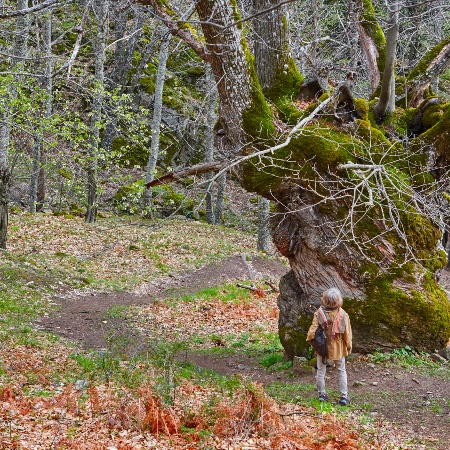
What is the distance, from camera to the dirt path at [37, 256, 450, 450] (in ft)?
18.9

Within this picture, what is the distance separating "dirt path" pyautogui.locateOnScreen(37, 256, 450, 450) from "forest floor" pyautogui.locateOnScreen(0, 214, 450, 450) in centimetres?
2

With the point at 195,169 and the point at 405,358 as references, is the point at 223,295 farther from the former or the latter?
the point at 405,358

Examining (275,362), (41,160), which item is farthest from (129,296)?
(41,160)

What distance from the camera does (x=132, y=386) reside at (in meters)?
5.88

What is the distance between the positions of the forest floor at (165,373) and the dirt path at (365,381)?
0.08ft

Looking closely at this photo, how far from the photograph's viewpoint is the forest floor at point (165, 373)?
15.7 ft

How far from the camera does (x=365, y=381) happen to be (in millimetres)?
7258

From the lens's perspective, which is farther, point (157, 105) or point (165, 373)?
point (157, 105)

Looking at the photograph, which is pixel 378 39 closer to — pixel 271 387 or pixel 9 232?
pixel 271 387

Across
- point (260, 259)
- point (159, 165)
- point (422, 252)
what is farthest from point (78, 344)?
point (159, 165)

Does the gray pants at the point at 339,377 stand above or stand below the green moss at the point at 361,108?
below

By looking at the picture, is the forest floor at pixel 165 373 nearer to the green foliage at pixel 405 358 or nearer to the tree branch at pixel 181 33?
the green foliage at pixel 405 358

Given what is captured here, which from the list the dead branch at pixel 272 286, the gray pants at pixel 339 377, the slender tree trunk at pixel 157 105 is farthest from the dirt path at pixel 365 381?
the slender tree trunk at pixel 157 105

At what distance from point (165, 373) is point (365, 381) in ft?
9.11
